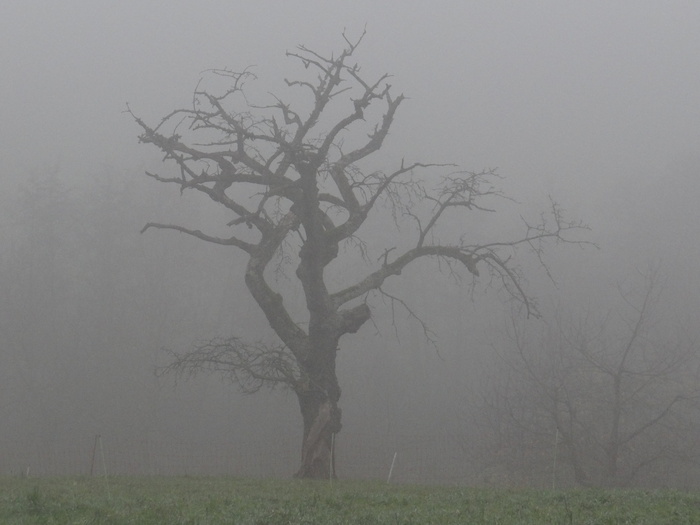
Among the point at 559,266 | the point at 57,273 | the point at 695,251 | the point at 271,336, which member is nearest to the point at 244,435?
the point at 271,336

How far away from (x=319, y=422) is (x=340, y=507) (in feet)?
22.4

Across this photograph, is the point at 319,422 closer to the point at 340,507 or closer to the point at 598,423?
the point at 340,507

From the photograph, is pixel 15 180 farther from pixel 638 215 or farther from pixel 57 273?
pixel 638 215

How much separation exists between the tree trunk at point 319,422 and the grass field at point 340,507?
4451mm

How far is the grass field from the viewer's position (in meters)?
7.34

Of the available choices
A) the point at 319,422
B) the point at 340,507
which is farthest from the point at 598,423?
the point at 340,507

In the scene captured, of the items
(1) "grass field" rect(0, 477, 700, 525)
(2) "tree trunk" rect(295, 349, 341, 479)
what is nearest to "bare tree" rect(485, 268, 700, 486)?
(2) "tree trunk" rect(295, 349, 341, 479)

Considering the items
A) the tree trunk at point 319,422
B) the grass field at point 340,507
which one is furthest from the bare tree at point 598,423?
the grass field at point 340,507

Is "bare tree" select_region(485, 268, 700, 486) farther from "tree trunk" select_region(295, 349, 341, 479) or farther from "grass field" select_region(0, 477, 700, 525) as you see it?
"grass field" select_region(0, 477, 700, 525)

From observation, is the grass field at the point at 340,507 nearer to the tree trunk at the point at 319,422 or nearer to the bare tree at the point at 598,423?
the tree trunk at the point at 319,422

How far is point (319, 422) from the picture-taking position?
15.3m

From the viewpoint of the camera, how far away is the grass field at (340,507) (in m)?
7.34

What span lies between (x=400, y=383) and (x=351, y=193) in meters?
27.7

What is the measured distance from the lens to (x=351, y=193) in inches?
670
